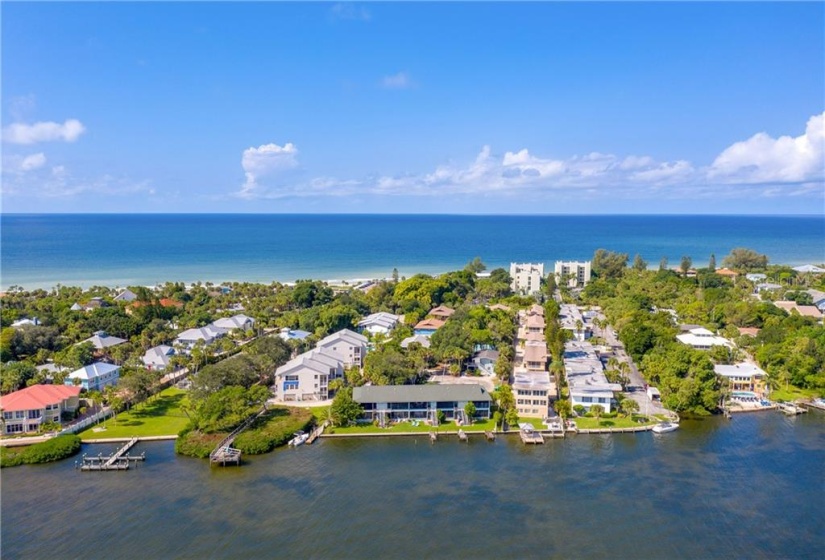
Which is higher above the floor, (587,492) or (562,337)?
(562,337)

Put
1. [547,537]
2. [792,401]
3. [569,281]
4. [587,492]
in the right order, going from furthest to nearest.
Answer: [569,281] < [792,401] < [587,492] < [547,537]

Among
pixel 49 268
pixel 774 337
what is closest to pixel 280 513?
pixel 774 337

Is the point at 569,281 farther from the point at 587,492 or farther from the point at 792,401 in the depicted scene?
the point at 587,492

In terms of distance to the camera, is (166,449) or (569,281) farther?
(569,281)

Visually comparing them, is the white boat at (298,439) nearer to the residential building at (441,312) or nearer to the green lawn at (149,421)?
the green lawn at (149,421)

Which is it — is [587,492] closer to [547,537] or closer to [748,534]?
[547,537]

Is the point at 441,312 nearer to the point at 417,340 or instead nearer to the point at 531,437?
the point at 417,340

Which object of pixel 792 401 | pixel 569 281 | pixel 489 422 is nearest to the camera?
pixel 489 422
